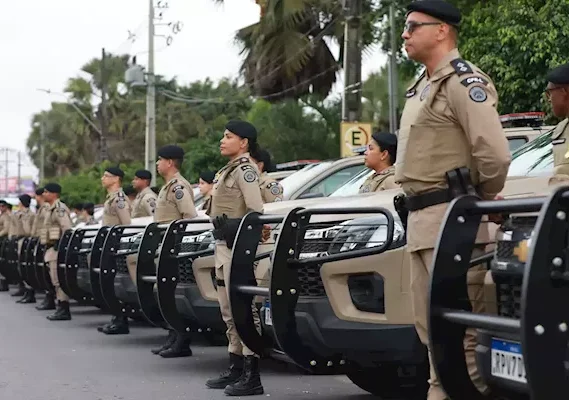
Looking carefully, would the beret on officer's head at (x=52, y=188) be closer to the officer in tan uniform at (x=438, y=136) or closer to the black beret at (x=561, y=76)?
the black beret at (x=561, y=76)

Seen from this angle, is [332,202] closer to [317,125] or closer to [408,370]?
[408,370]

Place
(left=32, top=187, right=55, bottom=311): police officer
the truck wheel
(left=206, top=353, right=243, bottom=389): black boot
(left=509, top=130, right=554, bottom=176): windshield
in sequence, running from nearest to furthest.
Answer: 1. the truck wheel
2. (left=509, top=130, right=554, bottom=176): windshield
3. (left=206, top=353, right=243, bottom=389): black boot
4. (left=32, top=187, right=55, bottom=311): police officer

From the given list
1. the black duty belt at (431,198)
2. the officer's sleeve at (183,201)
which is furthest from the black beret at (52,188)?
the black duty belt at (431,198)

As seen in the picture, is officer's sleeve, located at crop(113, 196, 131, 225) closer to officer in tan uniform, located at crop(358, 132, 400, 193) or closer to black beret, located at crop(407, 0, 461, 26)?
officer in tan uniform, located at crop(358, 132, 400, 193)

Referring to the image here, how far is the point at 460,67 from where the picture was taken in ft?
17.4

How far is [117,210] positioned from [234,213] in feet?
17.6

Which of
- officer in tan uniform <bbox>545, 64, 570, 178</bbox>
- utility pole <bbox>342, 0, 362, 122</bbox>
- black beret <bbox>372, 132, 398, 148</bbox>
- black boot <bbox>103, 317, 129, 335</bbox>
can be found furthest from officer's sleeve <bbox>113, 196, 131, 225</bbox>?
utility pole <bbox>342, 0, 362, 122</bbox>

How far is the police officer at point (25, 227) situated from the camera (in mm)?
18375

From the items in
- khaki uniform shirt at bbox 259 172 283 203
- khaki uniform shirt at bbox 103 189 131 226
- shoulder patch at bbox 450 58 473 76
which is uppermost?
shoulder patch at bbox 450 58 473 76

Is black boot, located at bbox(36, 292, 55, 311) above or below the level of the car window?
below

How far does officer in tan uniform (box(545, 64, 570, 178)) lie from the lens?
645 centimetres

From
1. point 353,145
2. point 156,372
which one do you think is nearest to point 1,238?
point 353,145

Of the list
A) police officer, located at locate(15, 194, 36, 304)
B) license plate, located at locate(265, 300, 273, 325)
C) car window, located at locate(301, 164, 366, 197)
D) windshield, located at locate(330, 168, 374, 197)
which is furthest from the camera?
police officer, located at locate(15, 194, 36, 304)

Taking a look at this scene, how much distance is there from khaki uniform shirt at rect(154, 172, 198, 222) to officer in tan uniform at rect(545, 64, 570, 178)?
446cm
